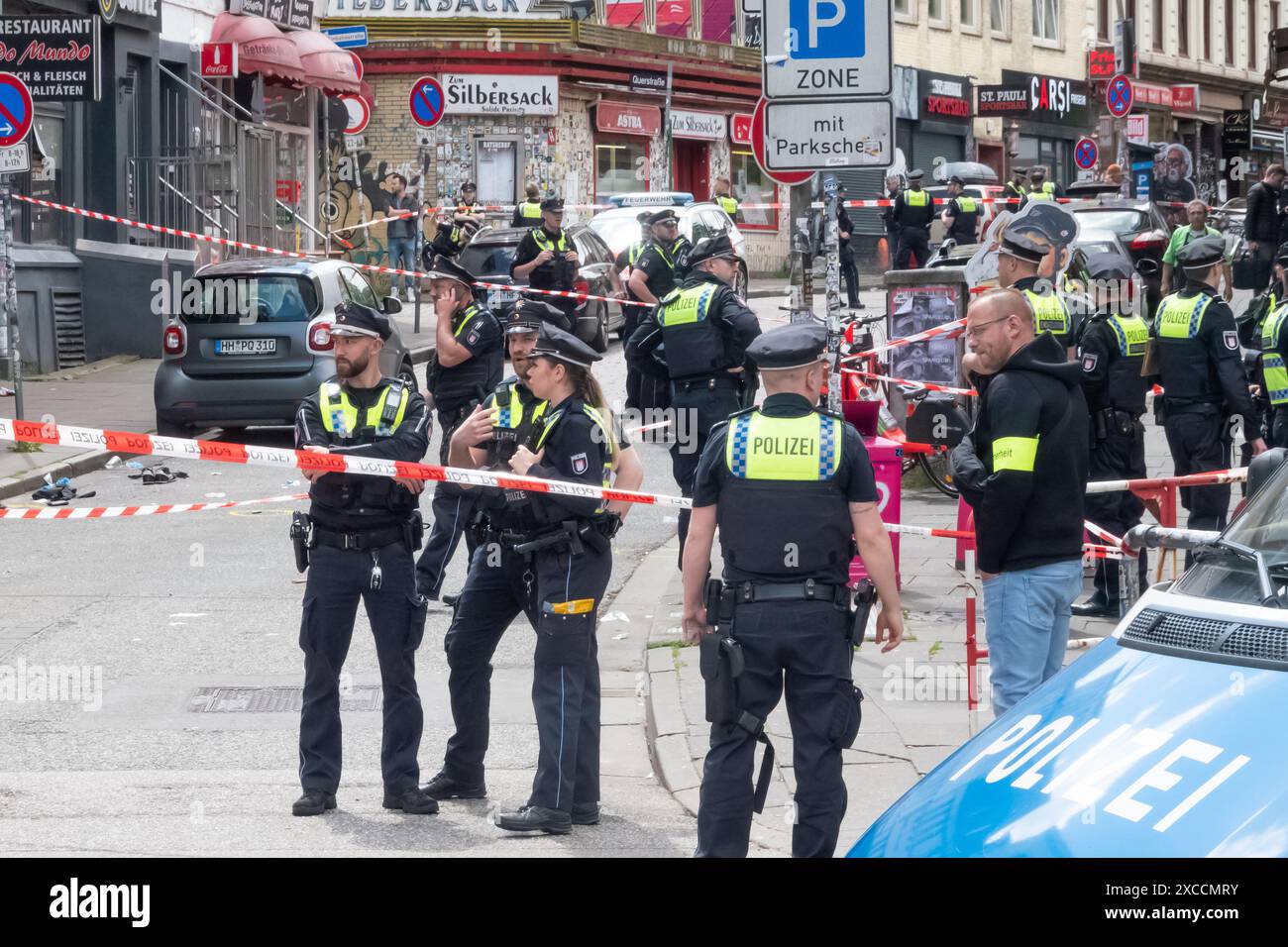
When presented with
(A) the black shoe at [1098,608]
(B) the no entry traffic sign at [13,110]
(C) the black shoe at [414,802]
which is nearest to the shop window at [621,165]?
(B) the no entry traffic sign at [13,110]

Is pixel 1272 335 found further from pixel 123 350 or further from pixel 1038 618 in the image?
pixel 123 350

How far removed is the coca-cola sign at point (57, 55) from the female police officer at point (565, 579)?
12.6 m

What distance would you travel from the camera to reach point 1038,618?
251 inches

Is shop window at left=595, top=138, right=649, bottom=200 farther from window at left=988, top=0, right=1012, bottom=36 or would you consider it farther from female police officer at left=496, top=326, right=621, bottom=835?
female police officer at left=496, top=326, right=621, bottom=835

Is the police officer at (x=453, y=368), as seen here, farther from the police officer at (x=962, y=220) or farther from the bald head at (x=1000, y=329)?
the police officer at (x=962, y=220)

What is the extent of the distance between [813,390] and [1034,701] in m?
2.24

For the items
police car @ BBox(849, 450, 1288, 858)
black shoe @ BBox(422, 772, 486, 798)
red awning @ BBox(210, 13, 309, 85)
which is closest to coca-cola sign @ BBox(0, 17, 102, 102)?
red awning @ BBox(210, 13, 309, 85)

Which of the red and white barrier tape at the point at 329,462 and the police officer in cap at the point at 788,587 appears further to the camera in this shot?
the red and white barrier tape at the point at 329,462

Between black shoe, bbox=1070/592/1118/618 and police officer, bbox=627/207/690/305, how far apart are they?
6.88 meters

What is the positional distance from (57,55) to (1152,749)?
55.1ft

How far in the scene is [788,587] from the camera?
574 centimetres

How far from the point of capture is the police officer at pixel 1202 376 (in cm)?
1012

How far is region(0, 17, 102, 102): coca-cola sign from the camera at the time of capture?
18.0 metres

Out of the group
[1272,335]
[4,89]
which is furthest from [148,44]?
[1272,335]
